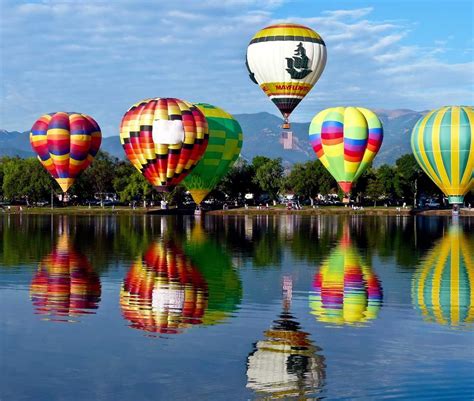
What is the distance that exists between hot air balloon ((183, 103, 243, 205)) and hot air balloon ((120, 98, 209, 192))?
28.9 feet

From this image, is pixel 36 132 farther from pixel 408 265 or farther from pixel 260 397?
pixel 260 397

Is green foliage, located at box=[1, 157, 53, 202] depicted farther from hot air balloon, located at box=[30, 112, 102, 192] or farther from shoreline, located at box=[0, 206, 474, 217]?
hot air balloon, located at box=[30, 112, 102, 192]

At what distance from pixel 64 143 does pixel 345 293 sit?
57243 millimetres

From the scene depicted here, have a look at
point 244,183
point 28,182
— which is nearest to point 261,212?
point 244,183

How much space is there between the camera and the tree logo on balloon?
65.8m

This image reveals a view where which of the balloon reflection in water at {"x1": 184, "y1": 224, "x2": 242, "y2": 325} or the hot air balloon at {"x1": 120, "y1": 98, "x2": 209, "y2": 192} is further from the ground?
the hot air balloon at {"x1": 120, "y1": 98, "x2": 209, "y2": 192}

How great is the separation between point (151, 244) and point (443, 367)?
3114cm

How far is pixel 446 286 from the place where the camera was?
93.9 feet

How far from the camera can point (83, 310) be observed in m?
23.1

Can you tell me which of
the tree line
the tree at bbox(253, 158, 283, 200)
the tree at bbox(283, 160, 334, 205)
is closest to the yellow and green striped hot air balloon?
the tree line

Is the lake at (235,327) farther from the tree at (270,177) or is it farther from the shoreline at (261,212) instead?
the tree at (270,177)

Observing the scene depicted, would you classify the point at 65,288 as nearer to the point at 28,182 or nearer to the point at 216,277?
the point at 216,277

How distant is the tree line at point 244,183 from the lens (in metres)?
109

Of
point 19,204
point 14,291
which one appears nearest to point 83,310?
point 14,291
